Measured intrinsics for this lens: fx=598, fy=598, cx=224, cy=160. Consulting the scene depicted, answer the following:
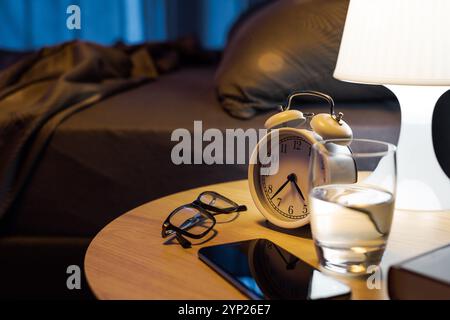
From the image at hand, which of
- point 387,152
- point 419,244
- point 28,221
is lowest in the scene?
point 28,221

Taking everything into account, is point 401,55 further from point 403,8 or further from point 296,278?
point 296,278

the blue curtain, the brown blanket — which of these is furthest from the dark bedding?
the blue curtain

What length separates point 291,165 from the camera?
0.76 m

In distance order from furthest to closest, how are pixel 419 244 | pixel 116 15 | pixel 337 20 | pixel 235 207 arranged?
1. pixel 116 15
2. pixel 337 20
3. pixel 235 207
4. pixel 419 244

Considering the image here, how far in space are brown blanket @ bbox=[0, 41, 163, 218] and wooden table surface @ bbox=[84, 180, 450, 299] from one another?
1.63 ft

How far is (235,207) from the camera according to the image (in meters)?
0.84

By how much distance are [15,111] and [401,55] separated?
0.86 meters

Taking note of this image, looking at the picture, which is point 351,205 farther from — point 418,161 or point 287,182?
point 418,161

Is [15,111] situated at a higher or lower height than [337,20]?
lower

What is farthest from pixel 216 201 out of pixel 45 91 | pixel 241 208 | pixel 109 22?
pixel 109 22

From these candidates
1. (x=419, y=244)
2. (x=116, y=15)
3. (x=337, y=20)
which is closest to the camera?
(x=419, y=244)

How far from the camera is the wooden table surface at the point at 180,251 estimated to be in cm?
59

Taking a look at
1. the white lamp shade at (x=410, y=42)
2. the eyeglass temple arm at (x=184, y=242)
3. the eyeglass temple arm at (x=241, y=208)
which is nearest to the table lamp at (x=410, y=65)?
the white lamp shade at (x=410, y=42)

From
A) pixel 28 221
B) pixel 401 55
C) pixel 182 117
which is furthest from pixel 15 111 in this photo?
pixel 401 55
